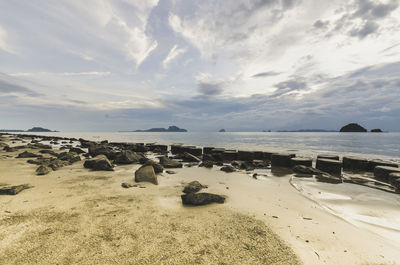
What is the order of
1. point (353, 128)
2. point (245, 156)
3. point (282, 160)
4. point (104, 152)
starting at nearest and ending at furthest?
1. point (282, 160)
2. point (104, 152)
3. point (245, 156)
4. point (353, 128)

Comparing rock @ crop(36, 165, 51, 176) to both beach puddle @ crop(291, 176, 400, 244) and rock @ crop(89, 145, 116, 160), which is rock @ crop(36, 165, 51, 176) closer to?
rock @ crop(89, 145, 116, 160)

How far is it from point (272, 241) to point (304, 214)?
176cm

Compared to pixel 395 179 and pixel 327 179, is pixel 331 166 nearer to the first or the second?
pixel 327 179

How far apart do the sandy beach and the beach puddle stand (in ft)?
1.40

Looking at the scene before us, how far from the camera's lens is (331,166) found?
967 centimetres

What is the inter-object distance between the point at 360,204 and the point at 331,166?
5.10 meters

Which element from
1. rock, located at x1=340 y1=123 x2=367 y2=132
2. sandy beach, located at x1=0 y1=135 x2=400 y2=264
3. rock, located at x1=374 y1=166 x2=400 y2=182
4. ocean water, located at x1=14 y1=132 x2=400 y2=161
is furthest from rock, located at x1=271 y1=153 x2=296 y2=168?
rock, located at x1=340 y1=123 x2=367 y2=132

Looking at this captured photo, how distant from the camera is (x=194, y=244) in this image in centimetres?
287

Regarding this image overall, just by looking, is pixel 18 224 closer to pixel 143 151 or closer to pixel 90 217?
pixel 90 217

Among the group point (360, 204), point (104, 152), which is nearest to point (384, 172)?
point (360, 204)

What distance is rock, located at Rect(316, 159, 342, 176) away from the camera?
950 cm

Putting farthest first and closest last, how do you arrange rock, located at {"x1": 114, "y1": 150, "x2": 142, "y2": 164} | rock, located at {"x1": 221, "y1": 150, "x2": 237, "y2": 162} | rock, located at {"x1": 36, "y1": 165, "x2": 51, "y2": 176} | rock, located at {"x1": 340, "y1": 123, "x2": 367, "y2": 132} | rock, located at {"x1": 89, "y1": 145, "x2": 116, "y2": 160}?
rock, located at {"x1": 340, "y1": 123, "x2": 367, "y2": 132} → rock, located at {"x1": 221, "y1": 150, "x2": 237, "y2": 162} → rock, located at {"x1": 89, "y1": 145, "x2": 116, "y2": 160} → rock, located at {"x1": 114, "y1": 150, "x2": 142, "y2": 164} → rock, located at {"x1": 36, "y1": 165, "x2": 51, "y2": 176}

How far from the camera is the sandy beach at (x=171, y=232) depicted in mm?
2570

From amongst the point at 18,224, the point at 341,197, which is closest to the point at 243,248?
the point at 18,224
